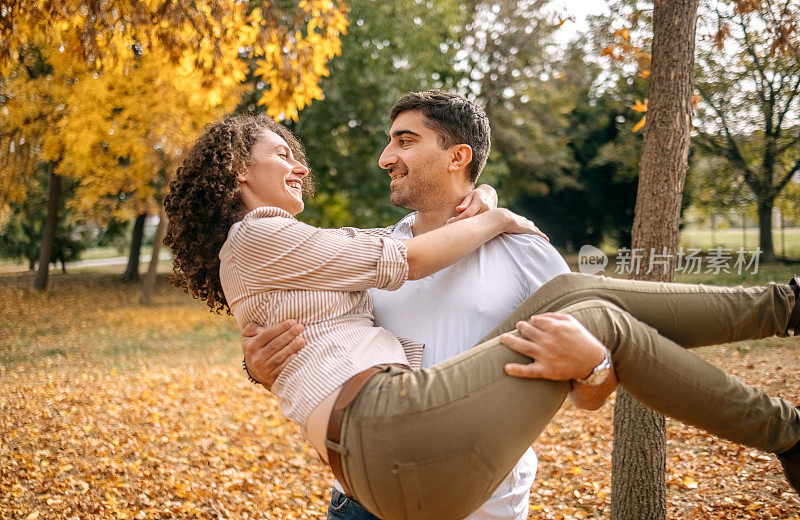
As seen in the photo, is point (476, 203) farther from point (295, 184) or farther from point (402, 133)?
point (295, 184)

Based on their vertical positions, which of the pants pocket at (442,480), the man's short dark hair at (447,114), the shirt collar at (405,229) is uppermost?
the man's short dark hair at (447,114)

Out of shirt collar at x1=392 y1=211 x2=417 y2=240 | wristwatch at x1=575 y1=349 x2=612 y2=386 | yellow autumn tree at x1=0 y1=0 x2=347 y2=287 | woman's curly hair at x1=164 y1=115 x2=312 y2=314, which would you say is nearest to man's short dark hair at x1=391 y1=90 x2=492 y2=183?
shirt collar at x1=392 y1=211 x2=417 y2=240

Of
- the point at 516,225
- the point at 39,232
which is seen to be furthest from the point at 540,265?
the point at 39,232

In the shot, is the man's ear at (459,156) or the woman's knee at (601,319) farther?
the man's ear at (459,156)

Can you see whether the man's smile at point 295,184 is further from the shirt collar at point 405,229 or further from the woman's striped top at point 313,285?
the shirt collar at point 405,229

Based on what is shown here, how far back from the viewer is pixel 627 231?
20.7 m

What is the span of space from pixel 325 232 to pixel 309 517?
3646mm

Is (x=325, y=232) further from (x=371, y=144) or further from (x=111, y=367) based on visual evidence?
(x=371, y=144)

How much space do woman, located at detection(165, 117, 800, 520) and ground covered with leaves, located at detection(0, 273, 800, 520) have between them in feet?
9.08

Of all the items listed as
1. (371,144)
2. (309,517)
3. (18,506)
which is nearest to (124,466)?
(18,506)

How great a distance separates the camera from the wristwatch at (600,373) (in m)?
1.85

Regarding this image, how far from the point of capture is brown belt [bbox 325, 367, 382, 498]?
72.4 inches

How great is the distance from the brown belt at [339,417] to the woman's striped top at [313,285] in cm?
6

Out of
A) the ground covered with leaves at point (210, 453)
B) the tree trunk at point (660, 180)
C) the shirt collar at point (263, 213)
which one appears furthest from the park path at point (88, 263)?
the shirt collar at point (263, 213)
